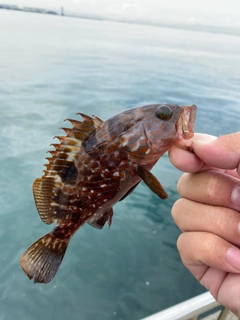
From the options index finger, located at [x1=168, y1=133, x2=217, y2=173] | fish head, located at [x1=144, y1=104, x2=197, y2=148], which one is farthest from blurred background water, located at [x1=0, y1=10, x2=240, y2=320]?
fish head, located at [x1=144, y1=104, x2=197, y2=148]

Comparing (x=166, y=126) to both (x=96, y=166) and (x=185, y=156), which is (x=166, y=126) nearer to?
(x=185, y=156)

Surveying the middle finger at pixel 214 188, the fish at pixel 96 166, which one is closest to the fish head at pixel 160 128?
the fish at pixel 96 166

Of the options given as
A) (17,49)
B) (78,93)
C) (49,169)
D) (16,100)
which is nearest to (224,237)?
(49,169)

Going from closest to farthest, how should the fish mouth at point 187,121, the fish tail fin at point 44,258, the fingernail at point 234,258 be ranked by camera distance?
the fish tail fin at point 44,258, the fish mouth at point 187,121, the fingernail at point 234,258

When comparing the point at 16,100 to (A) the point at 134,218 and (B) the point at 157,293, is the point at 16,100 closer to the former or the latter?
(A) the point at 134,218

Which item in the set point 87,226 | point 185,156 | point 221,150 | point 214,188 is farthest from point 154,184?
point 87,226

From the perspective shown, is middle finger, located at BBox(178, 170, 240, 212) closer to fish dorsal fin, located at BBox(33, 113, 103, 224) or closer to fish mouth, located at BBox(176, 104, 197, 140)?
fish mouth, located at BBox(176, 104, 197, 140)

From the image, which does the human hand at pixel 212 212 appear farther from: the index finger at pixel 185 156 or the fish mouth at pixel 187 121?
the fish mouth at pixel 187 121
